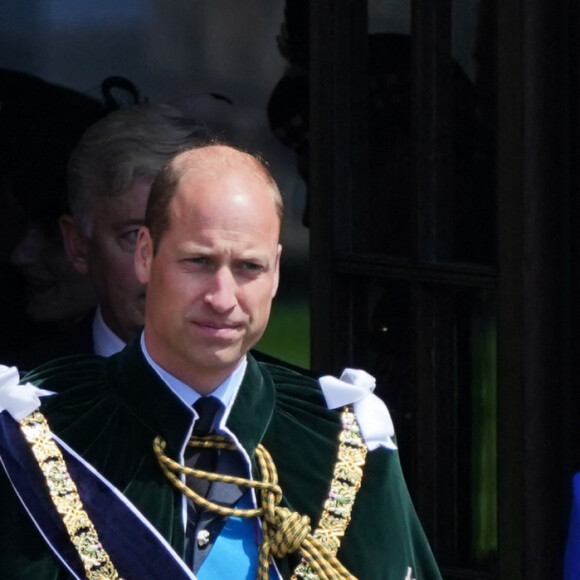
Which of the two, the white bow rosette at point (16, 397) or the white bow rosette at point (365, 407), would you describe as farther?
the white bow rosette at point (365, 407)

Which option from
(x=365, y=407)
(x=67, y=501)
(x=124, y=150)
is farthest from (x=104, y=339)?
(x=67, y=501)

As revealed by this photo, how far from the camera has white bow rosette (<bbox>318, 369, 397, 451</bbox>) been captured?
2.62 metres

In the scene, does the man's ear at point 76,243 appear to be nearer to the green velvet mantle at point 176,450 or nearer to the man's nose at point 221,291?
the green velvet mantle at point 176,450

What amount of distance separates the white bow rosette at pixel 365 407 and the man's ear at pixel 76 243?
90 centimetres

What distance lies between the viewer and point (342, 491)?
8.40 feet

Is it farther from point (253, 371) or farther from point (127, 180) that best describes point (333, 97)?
point (253, 371)

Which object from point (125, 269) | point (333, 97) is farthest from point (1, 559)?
point (333, 97)

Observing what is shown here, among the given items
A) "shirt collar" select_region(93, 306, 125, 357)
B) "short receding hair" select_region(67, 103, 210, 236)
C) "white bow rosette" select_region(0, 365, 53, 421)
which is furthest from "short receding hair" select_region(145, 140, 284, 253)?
"shirt collar" select_region(93, 306, 125, 357)

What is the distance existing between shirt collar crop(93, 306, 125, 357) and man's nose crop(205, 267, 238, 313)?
42.1 inches

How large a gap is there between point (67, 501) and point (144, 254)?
338 millimetres

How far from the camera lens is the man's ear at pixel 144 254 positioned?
96.4 inches

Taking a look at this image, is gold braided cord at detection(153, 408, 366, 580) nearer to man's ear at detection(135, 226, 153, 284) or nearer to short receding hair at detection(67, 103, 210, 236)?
man's ear at detection(135, 226, 153, 284)

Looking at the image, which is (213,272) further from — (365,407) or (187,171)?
(365,407)

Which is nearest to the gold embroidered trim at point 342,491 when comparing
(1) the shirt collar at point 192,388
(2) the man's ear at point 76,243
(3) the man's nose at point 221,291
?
(1) the shirt collar at point 192,388
